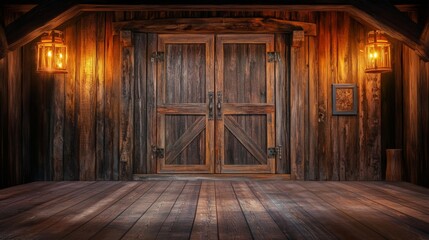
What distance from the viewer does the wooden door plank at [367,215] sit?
123 inches

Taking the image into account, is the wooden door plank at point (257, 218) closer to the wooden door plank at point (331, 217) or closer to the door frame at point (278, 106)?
the wooden door plank at point (331, 217)

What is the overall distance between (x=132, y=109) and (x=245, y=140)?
1.62 meters

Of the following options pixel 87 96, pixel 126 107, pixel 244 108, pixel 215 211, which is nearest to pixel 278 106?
pixel 244 108

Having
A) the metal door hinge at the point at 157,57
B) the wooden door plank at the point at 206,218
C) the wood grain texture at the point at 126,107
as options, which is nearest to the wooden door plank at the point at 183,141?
the wood grain texture at the point at 126,107

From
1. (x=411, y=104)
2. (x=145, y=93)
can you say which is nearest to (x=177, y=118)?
(x=145, y=93)

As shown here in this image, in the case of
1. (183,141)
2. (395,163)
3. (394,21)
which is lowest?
(395,163)

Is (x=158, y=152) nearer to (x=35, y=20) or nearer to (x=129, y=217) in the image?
(x=35, y=20)

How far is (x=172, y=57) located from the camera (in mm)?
6855

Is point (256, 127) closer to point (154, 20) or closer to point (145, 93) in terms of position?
point (145, 93)

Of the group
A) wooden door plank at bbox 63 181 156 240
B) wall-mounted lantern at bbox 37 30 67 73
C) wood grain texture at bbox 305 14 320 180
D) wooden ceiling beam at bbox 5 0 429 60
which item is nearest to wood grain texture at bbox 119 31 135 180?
wall-mounted lantern at bbox 37 30 67 73

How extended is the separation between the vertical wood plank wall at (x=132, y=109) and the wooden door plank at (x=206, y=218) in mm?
1780

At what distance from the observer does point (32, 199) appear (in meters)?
4.76

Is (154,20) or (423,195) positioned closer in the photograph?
(423,195)

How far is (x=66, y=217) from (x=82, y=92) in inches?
129
